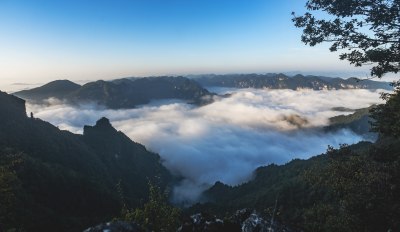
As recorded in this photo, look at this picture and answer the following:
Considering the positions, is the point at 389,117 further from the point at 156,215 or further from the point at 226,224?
the point at 156,215

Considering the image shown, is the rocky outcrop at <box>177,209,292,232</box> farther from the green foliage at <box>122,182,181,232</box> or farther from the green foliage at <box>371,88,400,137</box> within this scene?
the green foliage at <box>122,182,181,232</box>

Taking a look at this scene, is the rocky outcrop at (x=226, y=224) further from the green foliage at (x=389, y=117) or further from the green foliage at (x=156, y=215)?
the green foliage at (x=156, y=215)

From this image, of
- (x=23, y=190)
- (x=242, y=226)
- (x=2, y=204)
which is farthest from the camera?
(x=23, y=190)

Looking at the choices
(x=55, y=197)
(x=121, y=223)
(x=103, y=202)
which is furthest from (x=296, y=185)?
(x=121, y=223)

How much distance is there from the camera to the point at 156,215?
107 feet

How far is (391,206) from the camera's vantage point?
20.0 meters

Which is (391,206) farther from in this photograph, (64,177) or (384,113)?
(64,177)

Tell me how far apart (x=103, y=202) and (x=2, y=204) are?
166624mm

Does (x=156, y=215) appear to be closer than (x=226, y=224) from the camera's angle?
No

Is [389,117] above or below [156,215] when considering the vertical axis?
above

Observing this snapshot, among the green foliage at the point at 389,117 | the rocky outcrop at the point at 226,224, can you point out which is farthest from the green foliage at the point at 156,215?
the green foliage at the point at 389,117

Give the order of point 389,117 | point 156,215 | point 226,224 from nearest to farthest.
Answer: point 226,224, point 389,117, point 156,215

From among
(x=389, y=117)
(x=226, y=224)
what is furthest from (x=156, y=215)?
(x=389, y=117)

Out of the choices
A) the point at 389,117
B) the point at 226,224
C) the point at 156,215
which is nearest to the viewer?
the point at 226,224
